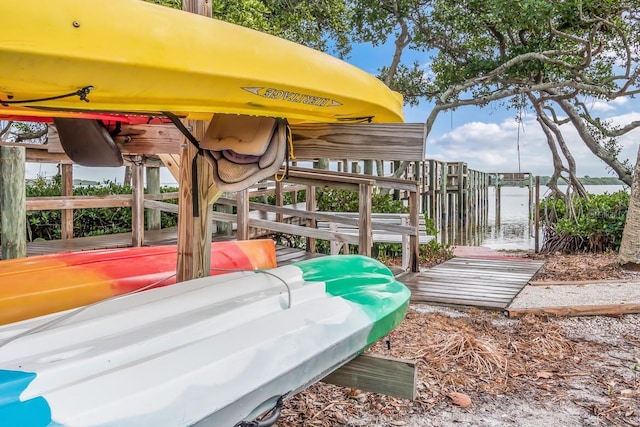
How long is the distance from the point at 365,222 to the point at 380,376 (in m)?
2.71

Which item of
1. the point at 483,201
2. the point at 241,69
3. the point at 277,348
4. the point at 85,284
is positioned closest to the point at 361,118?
the point at 241,69

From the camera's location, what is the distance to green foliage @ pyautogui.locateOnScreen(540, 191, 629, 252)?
9.51m

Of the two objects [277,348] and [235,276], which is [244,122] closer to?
[235,276]

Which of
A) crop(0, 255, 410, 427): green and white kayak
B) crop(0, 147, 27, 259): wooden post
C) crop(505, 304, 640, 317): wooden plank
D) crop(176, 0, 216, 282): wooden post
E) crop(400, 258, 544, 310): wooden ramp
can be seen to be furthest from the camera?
crop(400, 258, 544, 310): wooden ramp

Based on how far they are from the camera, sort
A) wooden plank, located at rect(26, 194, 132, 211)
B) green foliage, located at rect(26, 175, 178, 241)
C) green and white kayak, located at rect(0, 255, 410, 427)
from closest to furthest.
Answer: green and white kayak, located at rect(0, 255, 410, 427) → wooden plank, located at rect(26, 194, 132, 211) → green foliage, located at rect(26, 175, 178, 241)

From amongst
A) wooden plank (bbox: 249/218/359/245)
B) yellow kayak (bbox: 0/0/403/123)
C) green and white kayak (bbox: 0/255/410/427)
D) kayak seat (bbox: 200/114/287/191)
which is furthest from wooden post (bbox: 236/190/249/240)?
yellow kayak (bbox: 0/0/403/123)

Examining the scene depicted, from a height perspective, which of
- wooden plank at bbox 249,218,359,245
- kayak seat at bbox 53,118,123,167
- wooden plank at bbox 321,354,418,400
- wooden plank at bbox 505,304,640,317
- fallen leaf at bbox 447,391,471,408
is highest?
kayak seat at bbox 53,118,123,167

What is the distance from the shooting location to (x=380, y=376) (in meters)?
2.35

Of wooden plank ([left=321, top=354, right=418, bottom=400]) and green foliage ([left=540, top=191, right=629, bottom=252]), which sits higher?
green foliage ([left=540, top=191, right=629, bottom=252])

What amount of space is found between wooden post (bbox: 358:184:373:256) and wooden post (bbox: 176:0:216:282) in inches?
94.4

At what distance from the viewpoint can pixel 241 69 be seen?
1598 millimetres

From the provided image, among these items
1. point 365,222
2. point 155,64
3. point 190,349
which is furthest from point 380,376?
point 365,222

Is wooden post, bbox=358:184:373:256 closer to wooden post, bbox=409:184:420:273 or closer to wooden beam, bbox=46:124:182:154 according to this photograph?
wooden post, bbox=409:184:420:273

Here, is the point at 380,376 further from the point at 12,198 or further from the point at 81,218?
the point at 81,218
